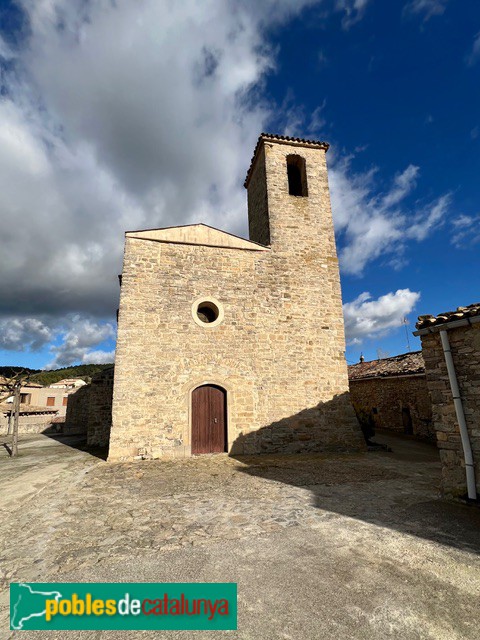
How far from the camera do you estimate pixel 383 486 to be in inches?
225

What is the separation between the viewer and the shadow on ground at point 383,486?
3910 millimetres

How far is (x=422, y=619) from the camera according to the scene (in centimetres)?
231

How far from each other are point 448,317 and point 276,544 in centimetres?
431

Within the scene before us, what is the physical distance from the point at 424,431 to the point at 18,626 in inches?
522

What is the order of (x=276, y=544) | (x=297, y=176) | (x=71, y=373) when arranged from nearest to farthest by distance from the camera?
1. (x=276, y=544)
2. (x=297, y=176)
3. (x=71, y=373)

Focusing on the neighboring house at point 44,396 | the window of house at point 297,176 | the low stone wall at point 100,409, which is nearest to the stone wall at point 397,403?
the window of house at point 297,176

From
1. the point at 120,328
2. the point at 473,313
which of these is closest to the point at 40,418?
the point at 120,328

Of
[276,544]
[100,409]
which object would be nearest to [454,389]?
[276,544]

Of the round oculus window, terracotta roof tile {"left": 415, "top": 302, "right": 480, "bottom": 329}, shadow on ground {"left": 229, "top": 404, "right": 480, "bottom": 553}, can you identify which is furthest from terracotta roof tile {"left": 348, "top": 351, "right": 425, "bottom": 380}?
the round oculus window

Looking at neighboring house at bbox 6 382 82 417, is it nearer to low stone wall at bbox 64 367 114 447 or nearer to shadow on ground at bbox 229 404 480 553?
low stone wall at bbox 64 367 114 447

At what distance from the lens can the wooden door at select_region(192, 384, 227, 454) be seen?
9156 millimetres

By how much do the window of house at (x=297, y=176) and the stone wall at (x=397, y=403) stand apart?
8.86 meters

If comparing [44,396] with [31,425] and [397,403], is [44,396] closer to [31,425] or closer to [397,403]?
[31,425]

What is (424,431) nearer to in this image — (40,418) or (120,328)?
(120,328)
